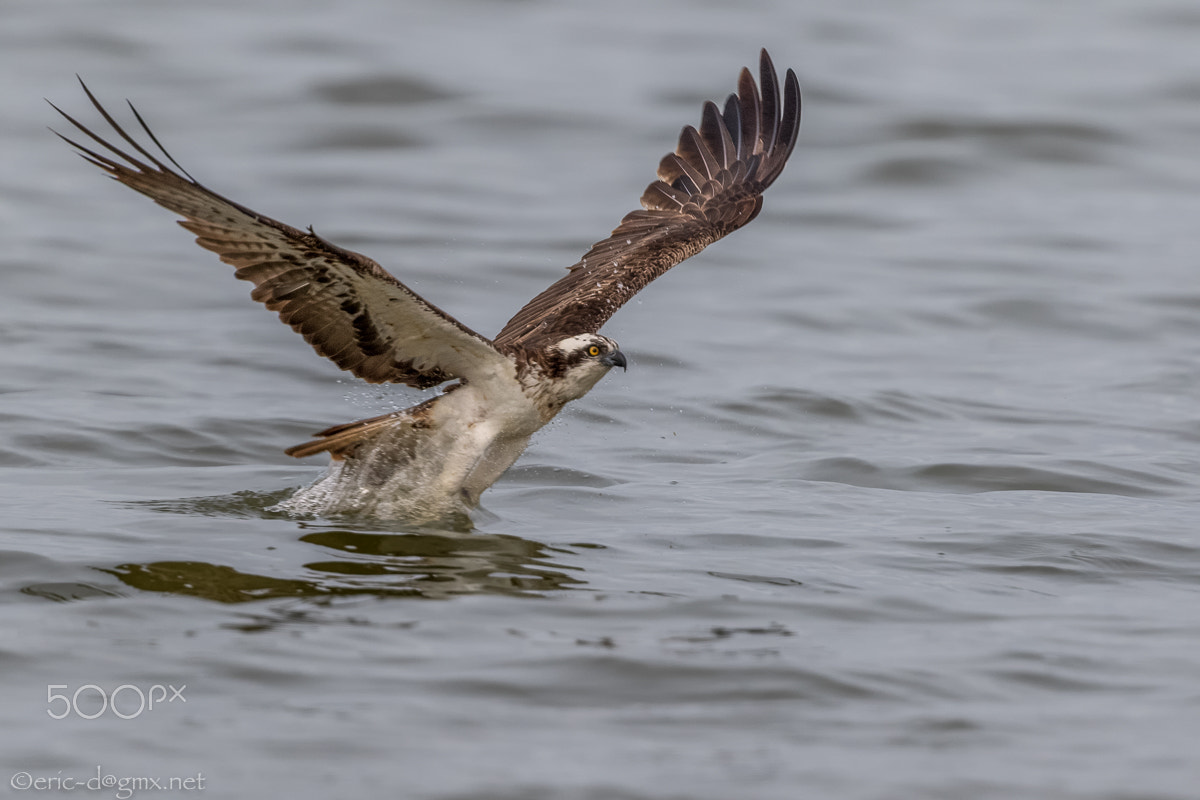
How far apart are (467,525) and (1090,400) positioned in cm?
652

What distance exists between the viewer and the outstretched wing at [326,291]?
7402mm

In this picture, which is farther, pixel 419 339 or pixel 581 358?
A: pixel 581 358

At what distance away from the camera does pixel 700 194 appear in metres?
11.9

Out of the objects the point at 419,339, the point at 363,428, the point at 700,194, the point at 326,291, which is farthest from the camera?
the point at 700,194

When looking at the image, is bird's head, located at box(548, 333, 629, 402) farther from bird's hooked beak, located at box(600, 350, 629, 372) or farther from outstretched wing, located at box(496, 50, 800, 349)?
outstretched wing, located at box(496, 50, 800, 349)

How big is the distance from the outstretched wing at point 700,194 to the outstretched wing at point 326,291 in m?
1.66

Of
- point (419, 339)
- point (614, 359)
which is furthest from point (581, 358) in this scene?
point (419, 339)

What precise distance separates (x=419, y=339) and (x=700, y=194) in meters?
3.85

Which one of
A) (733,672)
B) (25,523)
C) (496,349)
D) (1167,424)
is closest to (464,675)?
(733,672)

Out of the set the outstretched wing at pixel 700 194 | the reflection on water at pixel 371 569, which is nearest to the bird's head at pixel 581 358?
the reflection on water at pixel 371 569

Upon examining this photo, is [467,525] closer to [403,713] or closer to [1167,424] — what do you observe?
[403,713]

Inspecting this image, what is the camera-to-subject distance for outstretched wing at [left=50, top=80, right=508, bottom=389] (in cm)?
740

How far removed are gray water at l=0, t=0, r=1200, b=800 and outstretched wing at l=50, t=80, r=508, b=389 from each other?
38.1 inches

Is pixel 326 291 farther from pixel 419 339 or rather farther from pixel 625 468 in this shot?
pixel 625 468
